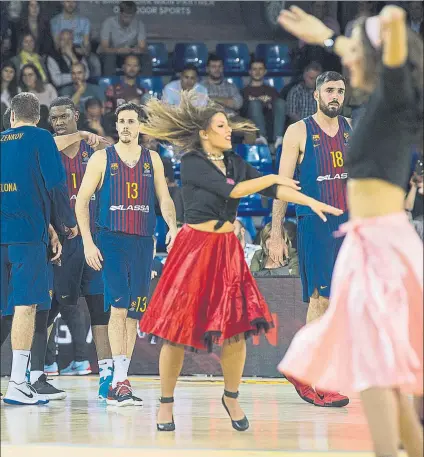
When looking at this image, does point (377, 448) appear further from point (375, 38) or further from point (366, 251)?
point (375, 38)

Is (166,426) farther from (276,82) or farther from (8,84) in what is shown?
(276,82)

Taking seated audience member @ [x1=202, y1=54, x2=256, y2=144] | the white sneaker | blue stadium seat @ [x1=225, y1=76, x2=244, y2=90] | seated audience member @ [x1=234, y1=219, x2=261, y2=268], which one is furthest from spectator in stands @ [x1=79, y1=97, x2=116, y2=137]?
the white sneaker

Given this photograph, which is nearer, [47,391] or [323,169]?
[323,169]

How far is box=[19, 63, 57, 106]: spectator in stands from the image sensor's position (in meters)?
13.1

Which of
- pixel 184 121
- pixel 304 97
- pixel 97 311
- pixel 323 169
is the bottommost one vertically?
pixel 97 311

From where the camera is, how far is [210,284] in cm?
600

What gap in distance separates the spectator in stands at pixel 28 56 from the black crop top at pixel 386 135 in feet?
31.8

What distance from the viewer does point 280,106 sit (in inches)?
535

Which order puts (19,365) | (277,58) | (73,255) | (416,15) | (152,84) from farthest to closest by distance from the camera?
(277,58) < (152,84) < (416,15) < (73,255) < (19,365)

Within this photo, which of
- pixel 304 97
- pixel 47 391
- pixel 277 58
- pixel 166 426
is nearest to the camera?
pixel 166 426

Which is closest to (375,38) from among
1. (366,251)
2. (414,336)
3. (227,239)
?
(366,251)

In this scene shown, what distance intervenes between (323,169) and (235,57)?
7.61 m

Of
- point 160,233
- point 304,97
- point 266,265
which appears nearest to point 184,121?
point 266,265

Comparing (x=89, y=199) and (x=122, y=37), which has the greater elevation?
(x=122, y=37)
